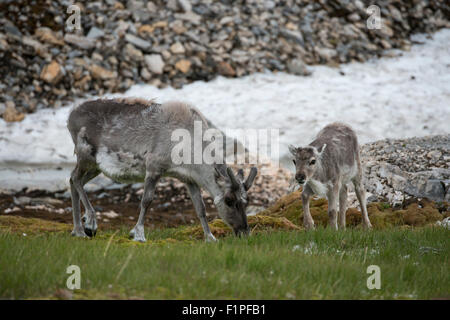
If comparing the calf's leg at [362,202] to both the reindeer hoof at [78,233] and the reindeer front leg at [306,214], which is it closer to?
the reindeer front leg at [306,214]

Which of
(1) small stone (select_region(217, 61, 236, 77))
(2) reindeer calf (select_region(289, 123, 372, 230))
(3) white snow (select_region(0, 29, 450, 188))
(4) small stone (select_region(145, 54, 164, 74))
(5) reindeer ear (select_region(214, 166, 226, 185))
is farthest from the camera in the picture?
(1) small stone (select_region(217, 61, 236, 77))

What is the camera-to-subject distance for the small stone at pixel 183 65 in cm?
2305

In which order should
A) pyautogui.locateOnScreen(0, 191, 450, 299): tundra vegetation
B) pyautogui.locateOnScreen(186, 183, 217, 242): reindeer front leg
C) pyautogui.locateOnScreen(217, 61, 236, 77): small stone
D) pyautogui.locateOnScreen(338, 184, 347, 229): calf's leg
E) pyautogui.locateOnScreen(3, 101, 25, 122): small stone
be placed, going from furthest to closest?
pyautogui.locateOnScreen(217, 61, 236, 77): small stone, pyautogui.locateOnScreen(3, 101, 25, 122): small stone, pyautogui.locateOnScreen(338, 184, 347, 229): calf's leg, pyautogui.locateOnScreen(186, 183, 217, 242): reindeer front leg, pyautogui.locateOnScreen(0, 191, 450, 299): tundra vegetation

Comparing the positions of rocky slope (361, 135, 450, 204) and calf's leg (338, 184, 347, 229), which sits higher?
rocky slope (361, 135, 450, 204)

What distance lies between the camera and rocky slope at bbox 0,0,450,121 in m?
21.6

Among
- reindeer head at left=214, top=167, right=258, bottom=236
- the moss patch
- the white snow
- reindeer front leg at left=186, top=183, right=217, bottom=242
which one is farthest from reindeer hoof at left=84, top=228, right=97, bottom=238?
the white snow

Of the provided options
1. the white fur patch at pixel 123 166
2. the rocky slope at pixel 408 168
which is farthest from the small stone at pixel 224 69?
the white fur patch at pixel 123 166

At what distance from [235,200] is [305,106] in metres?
12.8

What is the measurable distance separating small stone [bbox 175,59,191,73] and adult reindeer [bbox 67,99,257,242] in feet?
41.7

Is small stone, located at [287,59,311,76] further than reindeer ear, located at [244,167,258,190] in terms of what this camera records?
Yes

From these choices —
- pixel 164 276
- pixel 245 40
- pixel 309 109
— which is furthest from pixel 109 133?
pixel 245 40

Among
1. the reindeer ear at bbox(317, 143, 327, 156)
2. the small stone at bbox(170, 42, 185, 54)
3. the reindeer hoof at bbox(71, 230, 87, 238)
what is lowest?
the reindeer hoof at bbox(71, 230, 87, 238)

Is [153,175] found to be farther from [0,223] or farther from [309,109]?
[309,109]

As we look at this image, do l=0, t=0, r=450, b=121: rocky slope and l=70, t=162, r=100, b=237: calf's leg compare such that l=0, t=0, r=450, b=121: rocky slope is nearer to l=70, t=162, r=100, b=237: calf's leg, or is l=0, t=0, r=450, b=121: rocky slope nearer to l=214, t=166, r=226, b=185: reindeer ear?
l=70, t=162, r=100, b=237: calf's leg
